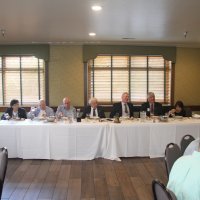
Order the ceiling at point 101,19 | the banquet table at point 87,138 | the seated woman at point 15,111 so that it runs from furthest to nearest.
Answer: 1. the seated woman at point 15,111
2. the banquet table at point 87,138
3. the ceiling at point 101,19

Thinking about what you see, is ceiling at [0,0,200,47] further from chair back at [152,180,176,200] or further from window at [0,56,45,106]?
chair back at [152,180,176,200]

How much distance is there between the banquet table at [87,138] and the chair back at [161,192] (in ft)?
10.9

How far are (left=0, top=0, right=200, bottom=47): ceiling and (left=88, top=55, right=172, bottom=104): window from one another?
1029mm

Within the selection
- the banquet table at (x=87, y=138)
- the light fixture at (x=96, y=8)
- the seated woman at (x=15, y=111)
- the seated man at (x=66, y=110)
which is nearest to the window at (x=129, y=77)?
the seated man at (x=66, y=110)

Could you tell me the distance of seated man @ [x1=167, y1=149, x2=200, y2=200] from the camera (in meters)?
2.07

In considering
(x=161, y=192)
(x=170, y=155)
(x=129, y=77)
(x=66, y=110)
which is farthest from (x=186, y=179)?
(x=129, y=77)

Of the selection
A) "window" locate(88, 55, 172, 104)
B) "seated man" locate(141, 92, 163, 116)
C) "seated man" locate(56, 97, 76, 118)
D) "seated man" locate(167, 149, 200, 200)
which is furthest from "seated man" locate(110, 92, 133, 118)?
"seated man" locate(167, 149, 200, 200)

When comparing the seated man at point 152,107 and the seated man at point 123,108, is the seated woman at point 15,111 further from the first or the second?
the seated man at point 152,107

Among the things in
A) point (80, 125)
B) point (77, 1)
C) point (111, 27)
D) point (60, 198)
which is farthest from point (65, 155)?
point (77, 1)

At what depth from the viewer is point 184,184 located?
7.07ft

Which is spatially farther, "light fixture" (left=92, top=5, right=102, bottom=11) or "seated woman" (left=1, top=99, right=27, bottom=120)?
"seated woman" (left=1, top=99, right=27, bottom=120)

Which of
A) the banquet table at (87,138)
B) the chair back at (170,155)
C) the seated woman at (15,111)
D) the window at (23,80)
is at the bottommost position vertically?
the banquet table at (87,138)

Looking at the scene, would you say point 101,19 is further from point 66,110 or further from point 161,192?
point 161,192

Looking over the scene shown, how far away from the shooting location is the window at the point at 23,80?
7.72m
